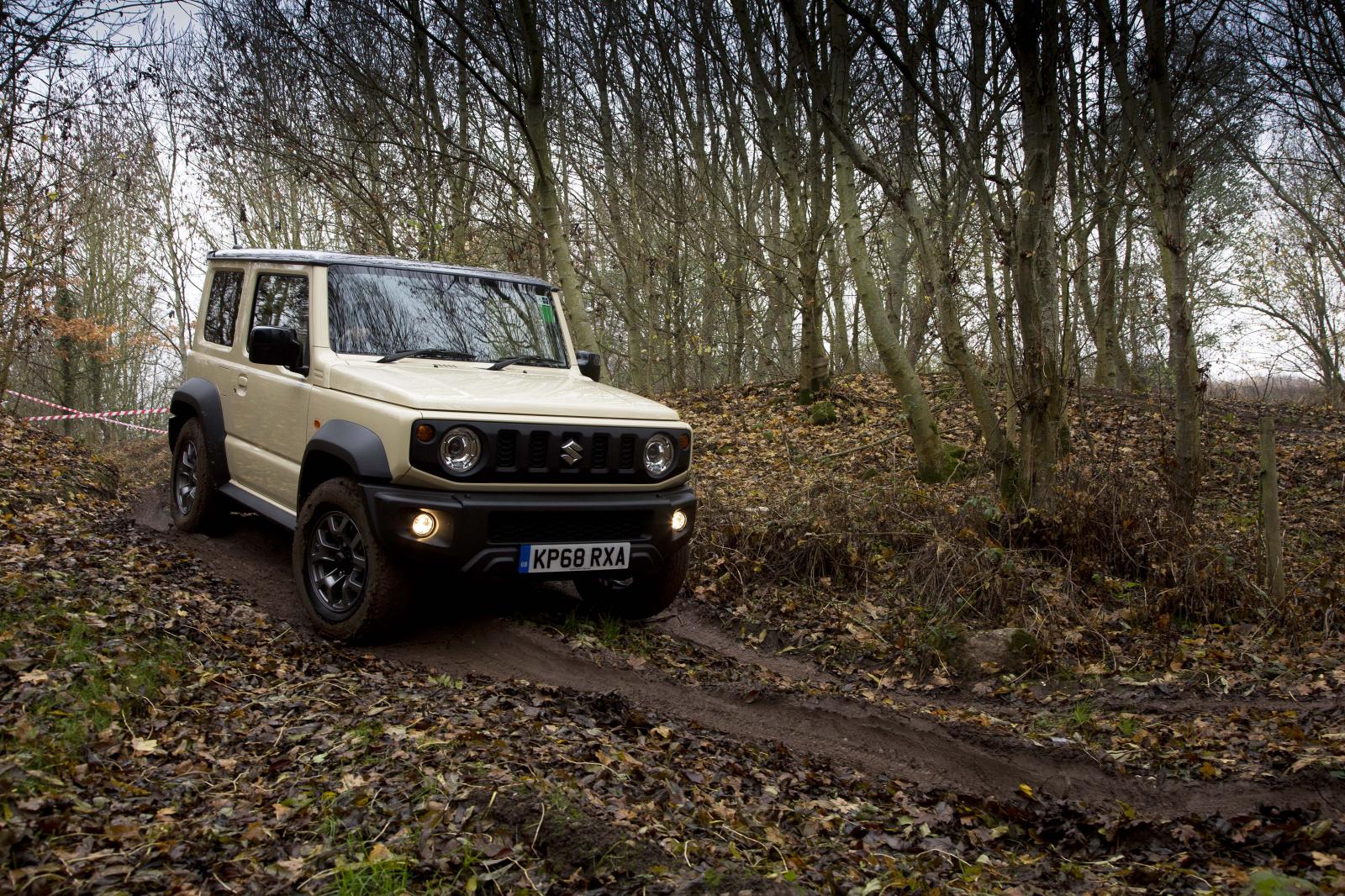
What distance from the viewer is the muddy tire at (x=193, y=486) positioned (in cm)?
641

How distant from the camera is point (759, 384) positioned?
1533 centimetres

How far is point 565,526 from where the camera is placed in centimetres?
Answer: 471

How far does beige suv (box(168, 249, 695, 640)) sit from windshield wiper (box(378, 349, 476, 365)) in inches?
0.5

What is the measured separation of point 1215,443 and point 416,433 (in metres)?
10.2

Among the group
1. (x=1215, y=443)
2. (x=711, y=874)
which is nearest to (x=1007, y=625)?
(x=711, y=874)

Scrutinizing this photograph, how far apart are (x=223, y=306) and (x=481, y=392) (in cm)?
296

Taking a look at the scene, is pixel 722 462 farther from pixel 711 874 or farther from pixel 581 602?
pixel 711 874

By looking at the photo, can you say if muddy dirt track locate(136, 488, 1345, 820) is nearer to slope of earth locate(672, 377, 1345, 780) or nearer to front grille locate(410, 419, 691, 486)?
→ slope of earth locate(672, 377, 1345, 780)

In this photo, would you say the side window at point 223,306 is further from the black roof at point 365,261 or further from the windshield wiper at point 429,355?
the windshield wiper at point 429,355

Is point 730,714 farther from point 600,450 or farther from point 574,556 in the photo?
point 600,450

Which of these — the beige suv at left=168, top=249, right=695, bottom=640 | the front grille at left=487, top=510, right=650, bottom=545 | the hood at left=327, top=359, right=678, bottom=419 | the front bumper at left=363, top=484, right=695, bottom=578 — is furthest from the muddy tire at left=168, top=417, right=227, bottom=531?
the front grille at left=487, top=510, right=650, bottom=545

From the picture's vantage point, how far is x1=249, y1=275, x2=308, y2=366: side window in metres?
5.44

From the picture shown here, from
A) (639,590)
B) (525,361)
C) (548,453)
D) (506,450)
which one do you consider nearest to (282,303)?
(525,361)

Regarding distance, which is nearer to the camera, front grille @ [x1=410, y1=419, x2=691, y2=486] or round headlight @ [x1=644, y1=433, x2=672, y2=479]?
front grille @ [x1=410, y1=419, x2=691, y2=486]
